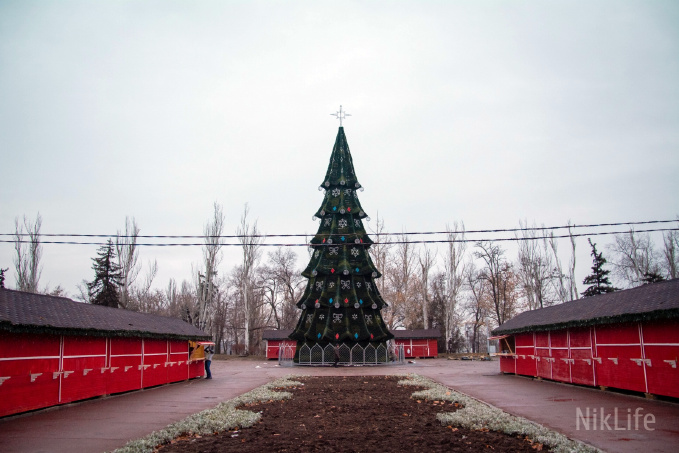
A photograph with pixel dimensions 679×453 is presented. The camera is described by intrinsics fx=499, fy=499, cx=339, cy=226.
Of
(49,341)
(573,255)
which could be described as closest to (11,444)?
(49,341)

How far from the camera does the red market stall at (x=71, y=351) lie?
12.1m

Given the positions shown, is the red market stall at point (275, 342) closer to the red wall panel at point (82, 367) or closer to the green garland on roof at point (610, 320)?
the green garland on roof at point (610, 320)

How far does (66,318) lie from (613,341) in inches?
673

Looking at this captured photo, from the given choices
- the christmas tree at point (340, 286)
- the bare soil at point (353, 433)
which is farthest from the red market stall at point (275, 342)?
the bare soil at point (353, 433)

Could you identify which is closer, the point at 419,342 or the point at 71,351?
the point at 71,351

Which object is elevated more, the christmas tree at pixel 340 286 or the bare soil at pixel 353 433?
the christmas tree at pixel 340 286

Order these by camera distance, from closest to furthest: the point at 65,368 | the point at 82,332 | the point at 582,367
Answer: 1. the point at 65,368
2. the point at 82,332
3. the point at 582,367

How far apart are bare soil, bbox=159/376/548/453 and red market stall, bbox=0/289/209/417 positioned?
5.40 m

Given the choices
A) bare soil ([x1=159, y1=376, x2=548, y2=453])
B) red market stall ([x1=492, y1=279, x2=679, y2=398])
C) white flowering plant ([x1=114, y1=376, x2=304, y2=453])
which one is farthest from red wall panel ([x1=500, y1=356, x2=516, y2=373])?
white flowering plant ([x1=114, y1=376, x2=304, y2=453])

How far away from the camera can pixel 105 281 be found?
41688 mm

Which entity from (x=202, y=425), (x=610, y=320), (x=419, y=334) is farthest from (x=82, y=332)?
(x=419, y=334)

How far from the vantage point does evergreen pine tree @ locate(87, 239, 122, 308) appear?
4109 cm

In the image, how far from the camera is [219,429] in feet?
33.6

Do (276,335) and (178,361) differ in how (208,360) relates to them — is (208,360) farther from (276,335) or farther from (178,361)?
(276,335)
